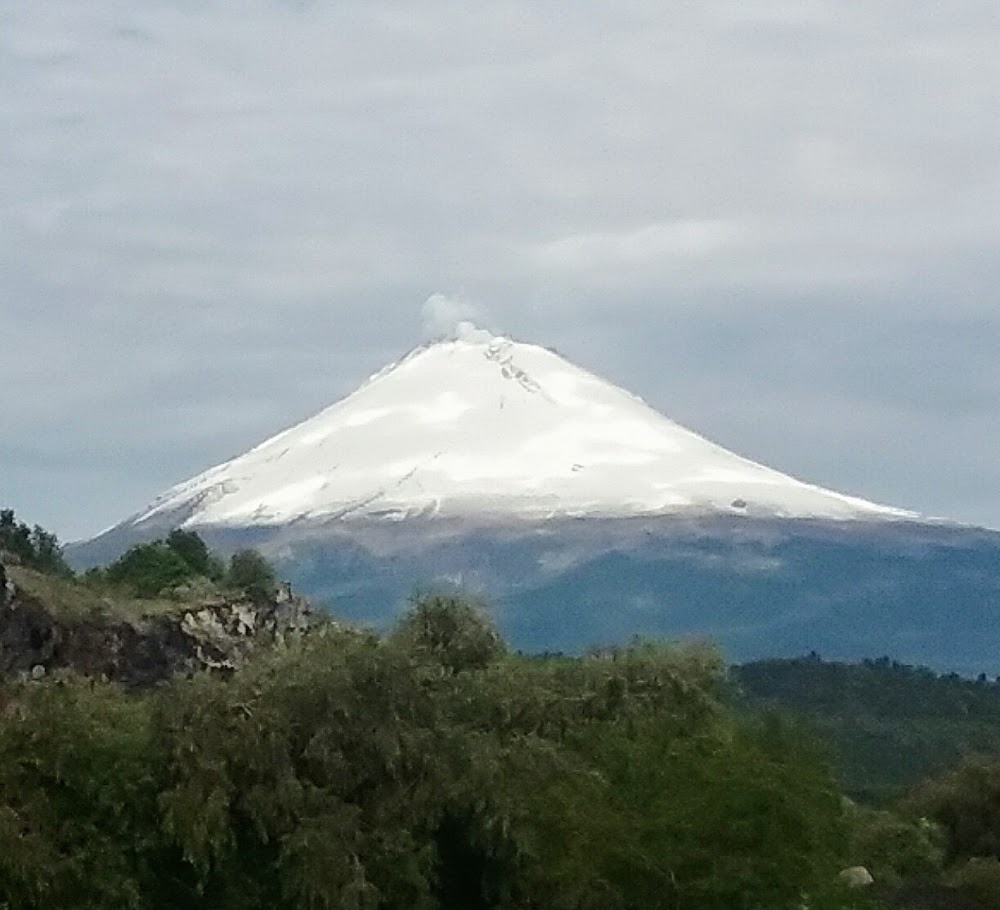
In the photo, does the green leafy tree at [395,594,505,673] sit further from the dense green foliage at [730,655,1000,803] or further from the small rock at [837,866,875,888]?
the dense green foliage at [730,655,1000,803]

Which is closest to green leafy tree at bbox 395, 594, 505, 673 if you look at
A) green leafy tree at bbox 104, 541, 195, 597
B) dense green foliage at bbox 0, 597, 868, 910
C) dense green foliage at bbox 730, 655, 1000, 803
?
dense green foliage at bbox 0, 597, 868, 910

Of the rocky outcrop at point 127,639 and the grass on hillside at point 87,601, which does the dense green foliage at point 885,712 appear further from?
the rocky outcrop at point 127,639

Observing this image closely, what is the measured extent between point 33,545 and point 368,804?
4885 centimetres

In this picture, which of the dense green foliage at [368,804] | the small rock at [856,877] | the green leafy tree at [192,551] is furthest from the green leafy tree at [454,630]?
the green leafy tree at [192,551]

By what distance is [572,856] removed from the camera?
124 feet

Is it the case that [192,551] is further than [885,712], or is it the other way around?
[885,712]

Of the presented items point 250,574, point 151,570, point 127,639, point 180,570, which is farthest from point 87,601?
point 151,570

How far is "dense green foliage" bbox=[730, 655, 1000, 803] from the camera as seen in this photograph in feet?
329

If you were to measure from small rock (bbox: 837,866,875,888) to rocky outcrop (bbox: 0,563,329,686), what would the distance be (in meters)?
12.8

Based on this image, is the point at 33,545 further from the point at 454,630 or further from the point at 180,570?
the point at 454,630

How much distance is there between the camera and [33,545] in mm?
85375

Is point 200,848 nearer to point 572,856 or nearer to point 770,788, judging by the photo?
point 572,856

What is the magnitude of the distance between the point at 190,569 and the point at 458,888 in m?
41.8

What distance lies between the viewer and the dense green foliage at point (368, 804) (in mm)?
36938
